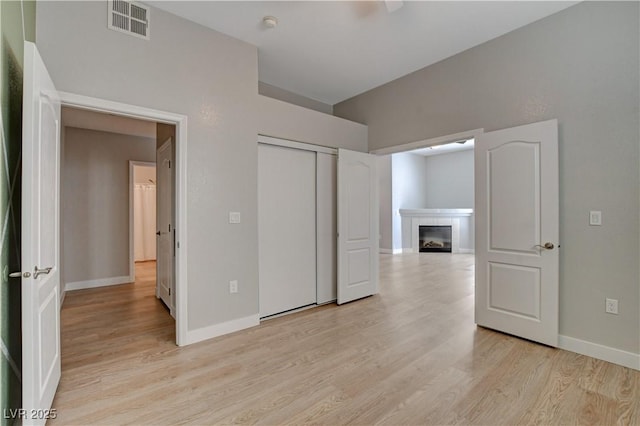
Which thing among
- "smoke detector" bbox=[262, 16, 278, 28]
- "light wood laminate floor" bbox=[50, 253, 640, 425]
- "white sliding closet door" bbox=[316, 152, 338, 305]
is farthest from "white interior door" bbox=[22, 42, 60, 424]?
"white sliding closet door" bbox=[316, 152, 338, 305]

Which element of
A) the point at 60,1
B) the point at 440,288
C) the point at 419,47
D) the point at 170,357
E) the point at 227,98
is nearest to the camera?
the point at 60,1

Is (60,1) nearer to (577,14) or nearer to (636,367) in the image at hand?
(577,14)

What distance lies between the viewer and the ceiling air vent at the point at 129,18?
2.50m

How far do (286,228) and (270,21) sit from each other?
212 centimetres

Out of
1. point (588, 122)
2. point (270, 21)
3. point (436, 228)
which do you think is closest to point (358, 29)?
point (270, 21)

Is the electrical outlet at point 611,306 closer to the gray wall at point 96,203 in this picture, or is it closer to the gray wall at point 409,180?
the gray wall at point 96,203

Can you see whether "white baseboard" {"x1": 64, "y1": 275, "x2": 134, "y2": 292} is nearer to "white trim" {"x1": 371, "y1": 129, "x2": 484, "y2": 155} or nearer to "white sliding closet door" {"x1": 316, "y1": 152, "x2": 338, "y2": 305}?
"white sliding closet door" {"x1": 316, "y1": 152, "x2": 338, "y2": 305}

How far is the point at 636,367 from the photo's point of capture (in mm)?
A: 2375

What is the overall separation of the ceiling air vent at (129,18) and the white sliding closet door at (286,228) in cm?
144

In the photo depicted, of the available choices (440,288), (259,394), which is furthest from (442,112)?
(259,394)

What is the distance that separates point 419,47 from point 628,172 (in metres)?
2.19

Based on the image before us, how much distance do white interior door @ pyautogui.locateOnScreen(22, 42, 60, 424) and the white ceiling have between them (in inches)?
61.7

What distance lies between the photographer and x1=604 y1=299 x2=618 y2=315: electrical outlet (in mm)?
2500

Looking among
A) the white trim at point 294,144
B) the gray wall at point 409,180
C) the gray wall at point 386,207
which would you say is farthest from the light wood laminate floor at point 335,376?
the gray wall at point 409,180
